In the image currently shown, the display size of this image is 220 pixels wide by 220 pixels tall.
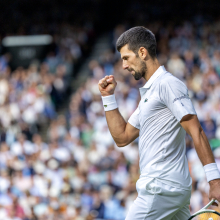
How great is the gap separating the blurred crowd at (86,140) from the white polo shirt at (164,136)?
11.8ft

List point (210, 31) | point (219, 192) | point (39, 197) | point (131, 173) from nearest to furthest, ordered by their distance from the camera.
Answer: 1. point (219, 192)
2. point (131, 173)
3. point (39, 197)
4. point (210, 31)

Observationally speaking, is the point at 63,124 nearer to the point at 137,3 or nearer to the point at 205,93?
the point at 205,93

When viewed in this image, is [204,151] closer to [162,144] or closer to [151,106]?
[162,144]

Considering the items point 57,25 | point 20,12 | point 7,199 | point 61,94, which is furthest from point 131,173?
point 20,12

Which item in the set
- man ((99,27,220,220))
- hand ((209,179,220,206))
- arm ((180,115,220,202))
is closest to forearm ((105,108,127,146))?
man ((99,27,220,220))

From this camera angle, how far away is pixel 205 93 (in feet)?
28.1

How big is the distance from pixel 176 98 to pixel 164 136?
11.0 inches

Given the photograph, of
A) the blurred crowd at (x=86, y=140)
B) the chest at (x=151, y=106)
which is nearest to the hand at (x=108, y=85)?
the chest at (x=151, y=106)

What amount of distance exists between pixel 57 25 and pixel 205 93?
27.4 feet

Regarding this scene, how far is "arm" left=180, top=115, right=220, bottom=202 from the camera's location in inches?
85.0

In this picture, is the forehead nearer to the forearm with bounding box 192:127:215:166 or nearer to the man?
the man

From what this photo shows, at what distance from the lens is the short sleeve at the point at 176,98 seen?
2316 mm

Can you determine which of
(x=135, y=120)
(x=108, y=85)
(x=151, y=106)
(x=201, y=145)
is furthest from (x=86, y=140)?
(x=201, y=145)

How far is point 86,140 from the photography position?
31.3ft
